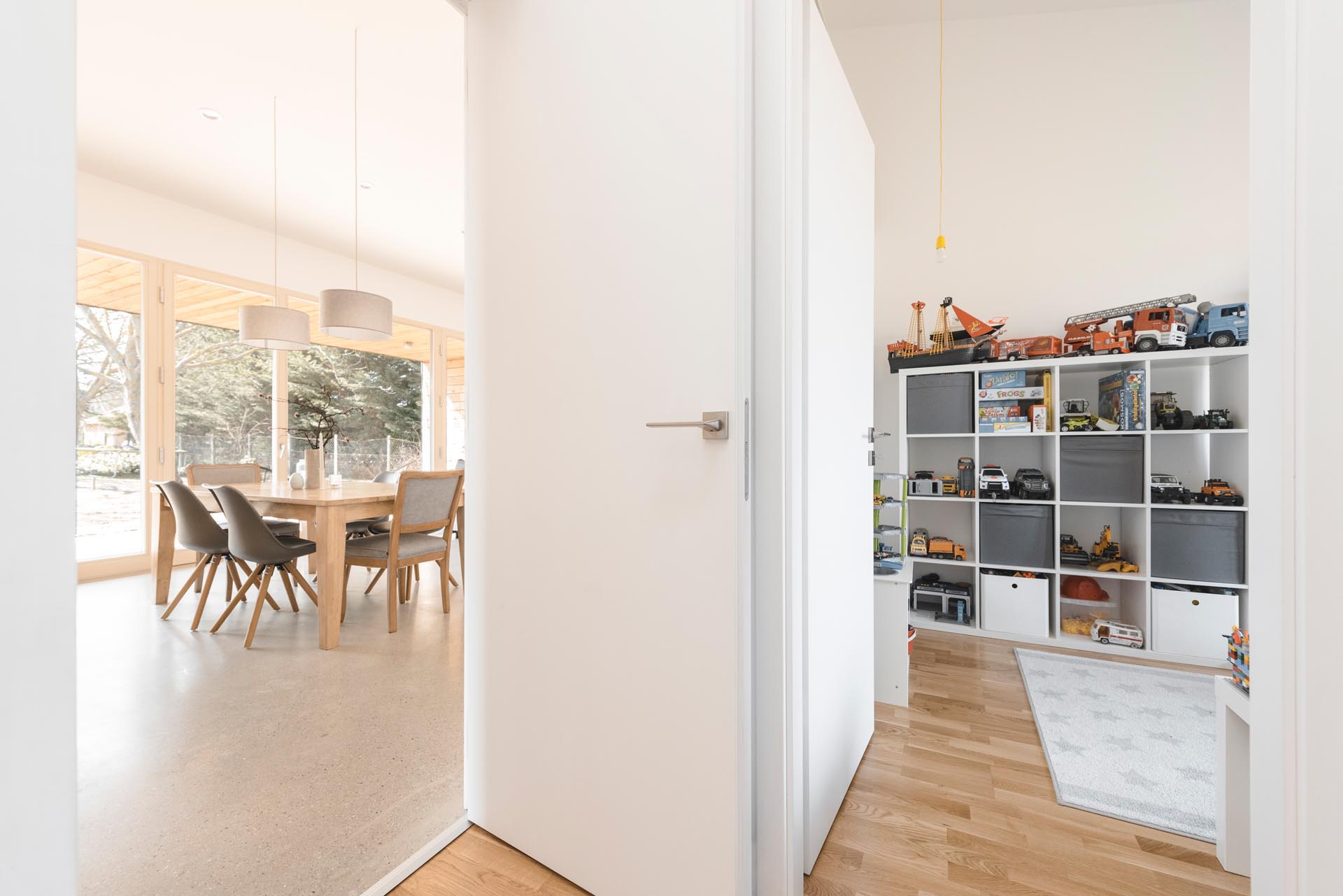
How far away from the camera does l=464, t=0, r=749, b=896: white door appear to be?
1126mm

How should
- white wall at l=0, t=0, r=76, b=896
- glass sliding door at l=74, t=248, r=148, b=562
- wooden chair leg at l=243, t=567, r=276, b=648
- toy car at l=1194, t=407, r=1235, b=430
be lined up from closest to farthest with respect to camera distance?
white wall at l=0, t=0, r=76, b=896, wooden chair leg at l=243, t=567, r=276, b=648, toy car at l=1194, t=407, r=1235, b=430, glass sliding door at l=74, t=248, r=148, b=562

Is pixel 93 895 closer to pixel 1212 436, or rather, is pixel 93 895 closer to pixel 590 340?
pixel 590 340

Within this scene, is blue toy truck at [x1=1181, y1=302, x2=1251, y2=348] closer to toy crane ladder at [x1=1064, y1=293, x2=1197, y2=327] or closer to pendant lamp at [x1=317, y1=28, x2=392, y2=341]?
toy crane ladder at [x1=1064, y1=293, x2=1197, y2=327]

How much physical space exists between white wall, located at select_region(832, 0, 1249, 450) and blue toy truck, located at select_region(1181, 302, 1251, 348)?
1.21 ft

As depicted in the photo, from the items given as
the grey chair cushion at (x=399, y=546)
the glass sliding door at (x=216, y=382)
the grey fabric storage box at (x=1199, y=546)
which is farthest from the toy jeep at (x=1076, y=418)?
the glass sliding door at (x=216, y=382)

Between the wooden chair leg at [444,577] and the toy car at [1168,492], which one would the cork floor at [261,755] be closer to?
the wooden chair leg at [444,577]

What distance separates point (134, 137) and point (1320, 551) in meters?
5.85

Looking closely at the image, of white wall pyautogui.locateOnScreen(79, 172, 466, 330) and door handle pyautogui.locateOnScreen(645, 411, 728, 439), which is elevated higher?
white wall pyautogui.locateOnScreen(79, 172, 466, 330)

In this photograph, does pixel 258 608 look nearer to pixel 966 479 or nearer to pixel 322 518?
pixel 322 518

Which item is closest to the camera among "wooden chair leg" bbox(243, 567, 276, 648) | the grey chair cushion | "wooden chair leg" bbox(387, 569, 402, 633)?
"wooden chair leg" bbox(243, 567, 276, 648)

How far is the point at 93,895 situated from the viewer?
1275 millimetres

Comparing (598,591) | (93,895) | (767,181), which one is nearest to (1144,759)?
(598,591)

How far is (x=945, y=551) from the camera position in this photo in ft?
11.2

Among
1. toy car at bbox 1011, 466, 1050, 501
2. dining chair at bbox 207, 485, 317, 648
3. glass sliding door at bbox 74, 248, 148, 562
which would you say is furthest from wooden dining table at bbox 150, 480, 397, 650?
toy car at bbox 1011, 466, 1050, 501
